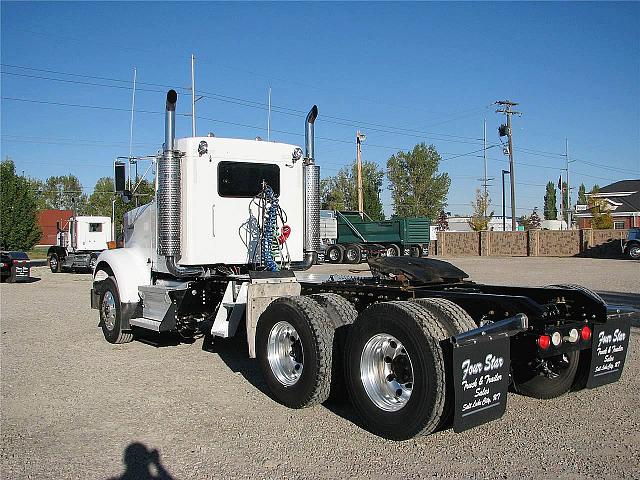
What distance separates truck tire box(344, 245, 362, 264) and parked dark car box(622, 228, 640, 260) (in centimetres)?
1652

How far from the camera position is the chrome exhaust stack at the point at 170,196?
7.90 metres

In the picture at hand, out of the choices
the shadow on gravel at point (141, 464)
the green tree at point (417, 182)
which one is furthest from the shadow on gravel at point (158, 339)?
the green tree at point (417, 182)

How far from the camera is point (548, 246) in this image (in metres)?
44.5

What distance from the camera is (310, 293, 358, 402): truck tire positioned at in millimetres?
5578

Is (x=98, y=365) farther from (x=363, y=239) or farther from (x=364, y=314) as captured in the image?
(x=363, y=239)

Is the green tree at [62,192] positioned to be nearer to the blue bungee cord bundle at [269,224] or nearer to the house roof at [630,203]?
the house roof at [630,203]

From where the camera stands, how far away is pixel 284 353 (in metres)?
6.11

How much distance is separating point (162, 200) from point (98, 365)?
2259mm

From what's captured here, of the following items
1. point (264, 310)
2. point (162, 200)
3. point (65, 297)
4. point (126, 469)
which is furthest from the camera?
point (65, 297)

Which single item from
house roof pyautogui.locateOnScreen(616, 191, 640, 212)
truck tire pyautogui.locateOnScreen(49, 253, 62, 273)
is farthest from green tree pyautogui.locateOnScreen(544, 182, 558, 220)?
truck tire pyautogui.locateOnScreen(49, 253, 62, 273)

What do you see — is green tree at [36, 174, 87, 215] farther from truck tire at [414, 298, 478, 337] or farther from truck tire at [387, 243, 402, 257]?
truck tire at [414, 298, 478, 337]

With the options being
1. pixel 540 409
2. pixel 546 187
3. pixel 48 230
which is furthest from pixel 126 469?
pixel 546 187

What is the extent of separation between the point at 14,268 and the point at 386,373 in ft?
74.1

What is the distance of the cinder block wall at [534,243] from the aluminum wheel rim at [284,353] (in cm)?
3970
